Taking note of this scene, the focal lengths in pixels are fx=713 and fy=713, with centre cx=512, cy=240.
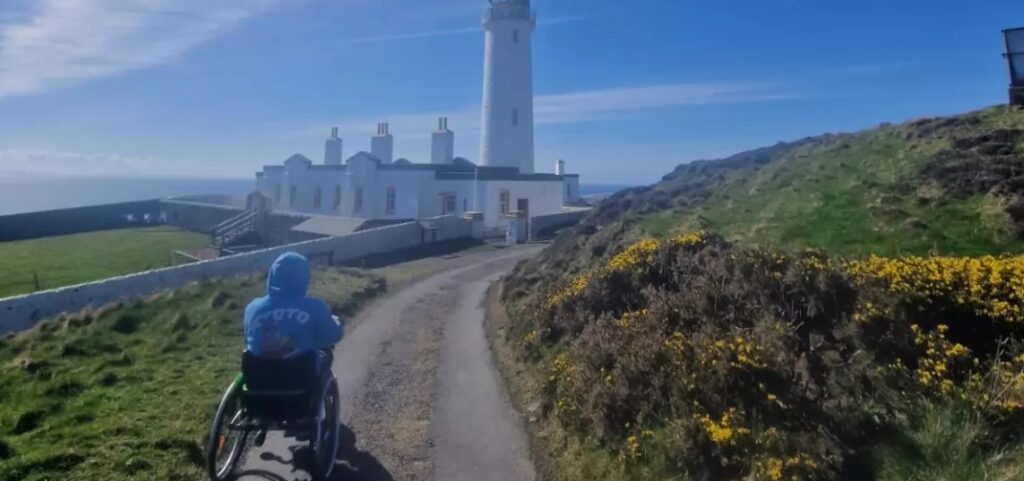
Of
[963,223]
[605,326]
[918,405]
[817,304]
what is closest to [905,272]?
[817,304]

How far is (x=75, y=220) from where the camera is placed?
150 feet

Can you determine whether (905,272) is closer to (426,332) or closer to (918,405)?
(918,405)

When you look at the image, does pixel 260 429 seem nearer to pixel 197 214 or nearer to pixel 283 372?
pixel 283 372

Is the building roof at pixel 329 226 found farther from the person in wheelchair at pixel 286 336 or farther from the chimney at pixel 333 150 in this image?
the person in wheelchair at pixel 286 336

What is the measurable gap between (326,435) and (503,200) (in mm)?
31525

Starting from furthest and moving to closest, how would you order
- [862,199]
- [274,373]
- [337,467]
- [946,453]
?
1. [862,199]
2. [337,467]
3. [274,373]
4. [946,453]

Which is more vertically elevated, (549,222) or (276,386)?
(549,222)

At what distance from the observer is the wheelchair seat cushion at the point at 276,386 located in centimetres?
600

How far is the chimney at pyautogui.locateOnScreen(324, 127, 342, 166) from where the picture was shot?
49750 mm

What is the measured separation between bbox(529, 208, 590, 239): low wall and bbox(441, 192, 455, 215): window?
6.50 m

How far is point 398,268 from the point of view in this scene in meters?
23.5

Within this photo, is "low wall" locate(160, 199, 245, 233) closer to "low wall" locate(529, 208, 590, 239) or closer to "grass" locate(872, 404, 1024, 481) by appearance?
"low wall" locate(529, 208, 590, 239)

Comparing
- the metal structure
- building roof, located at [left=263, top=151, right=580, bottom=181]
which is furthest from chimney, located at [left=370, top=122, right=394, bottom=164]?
the metal structure

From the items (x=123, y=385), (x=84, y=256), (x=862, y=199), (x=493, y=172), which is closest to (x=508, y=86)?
(x=493, y=172)
